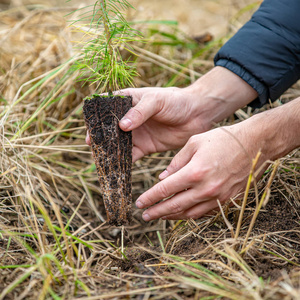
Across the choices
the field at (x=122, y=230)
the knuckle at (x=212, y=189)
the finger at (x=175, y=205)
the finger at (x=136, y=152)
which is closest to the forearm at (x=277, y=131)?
Answer: the field at (x=122, y=230)

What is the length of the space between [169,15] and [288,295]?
4440 mm

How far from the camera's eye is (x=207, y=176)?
1359 millimetres

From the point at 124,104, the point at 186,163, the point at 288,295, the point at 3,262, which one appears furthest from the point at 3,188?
the point at 288,295

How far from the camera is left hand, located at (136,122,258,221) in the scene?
136 cm

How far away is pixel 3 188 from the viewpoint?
1.58 metres

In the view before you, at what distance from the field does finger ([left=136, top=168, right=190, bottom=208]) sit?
0.19m

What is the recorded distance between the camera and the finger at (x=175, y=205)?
4.60 ft

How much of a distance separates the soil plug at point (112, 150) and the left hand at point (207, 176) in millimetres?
114

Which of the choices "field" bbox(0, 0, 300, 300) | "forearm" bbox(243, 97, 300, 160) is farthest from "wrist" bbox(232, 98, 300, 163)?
"field" bbox(0, 0, 300, 300)

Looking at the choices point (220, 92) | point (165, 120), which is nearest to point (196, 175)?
point (165, 120)

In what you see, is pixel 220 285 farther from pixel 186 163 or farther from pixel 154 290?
pixel 186 163

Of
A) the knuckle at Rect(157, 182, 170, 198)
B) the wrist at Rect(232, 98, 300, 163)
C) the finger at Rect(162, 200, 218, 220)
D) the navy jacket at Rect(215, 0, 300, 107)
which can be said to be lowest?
the finger at Rect(162, 200, 218, 220)

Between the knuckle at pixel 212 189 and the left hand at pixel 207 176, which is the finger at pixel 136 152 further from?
the knuckle at pixel 212 189

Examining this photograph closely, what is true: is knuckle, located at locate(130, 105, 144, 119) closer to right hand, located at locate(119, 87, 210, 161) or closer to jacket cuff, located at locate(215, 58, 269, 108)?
right hand, located at locate(119, 87, 210, 161)
